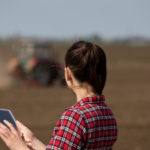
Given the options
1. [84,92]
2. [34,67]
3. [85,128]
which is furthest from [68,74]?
[34,67]

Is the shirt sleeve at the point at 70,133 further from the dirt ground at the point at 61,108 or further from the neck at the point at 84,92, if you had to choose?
the dirt ground at the point at 61,108

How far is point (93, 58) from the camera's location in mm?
1593

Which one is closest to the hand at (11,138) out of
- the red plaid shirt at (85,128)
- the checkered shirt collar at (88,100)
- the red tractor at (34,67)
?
the red plaid shirt at (85,128)

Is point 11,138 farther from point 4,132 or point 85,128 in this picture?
point 85,128

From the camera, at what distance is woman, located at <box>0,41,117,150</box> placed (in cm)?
148

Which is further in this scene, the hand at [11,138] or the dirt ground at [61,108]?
the dirt ground at [61,108]

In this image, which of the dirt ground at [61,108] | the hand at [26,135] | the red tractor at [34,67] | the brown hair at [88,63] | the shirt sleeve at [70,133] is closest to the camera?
the shirt sleeve at [70,133]

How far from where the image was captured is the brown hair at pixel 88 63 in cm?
158

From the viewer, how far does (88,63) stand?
158cm

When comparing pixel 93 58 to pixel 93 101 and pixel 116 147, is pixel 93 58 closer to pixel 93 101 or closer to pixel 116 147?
pixel 93 101

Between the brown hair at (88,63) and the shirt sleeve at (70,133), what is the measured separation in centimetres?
16

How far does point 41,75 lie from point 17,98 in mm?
3735

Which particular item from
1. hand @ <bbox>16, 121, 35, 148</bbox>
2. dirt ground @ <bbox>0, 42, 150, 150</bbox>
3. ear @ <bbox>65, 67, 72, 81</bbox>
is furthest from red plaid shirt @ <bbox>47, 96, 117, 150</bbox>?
dirt ground @ <bbox>0, 42, 150, 150</bbox>

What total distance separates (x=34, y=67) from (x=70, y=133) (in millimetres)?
13576
